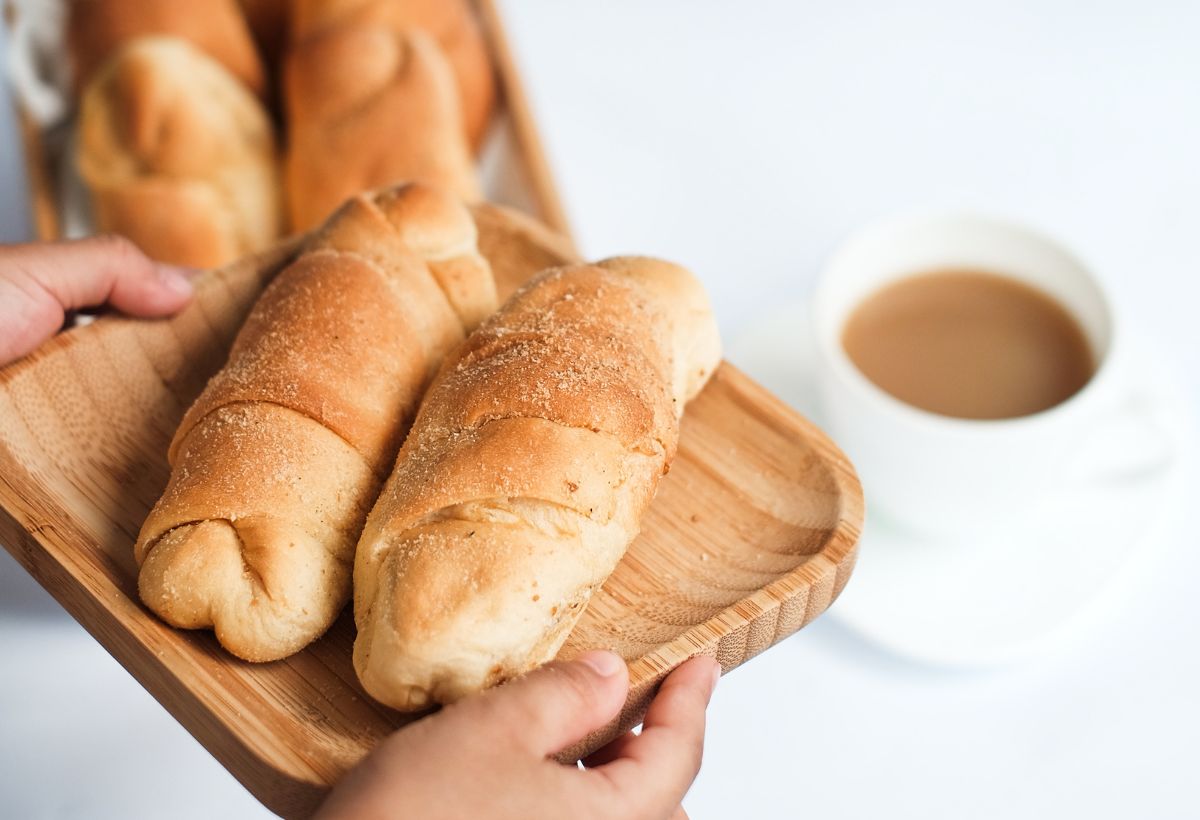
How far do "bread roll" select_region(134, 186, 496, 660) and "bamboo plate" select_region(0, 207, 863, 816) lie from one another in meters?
0.04

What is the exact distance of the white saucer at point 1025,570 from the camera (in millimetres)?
1331

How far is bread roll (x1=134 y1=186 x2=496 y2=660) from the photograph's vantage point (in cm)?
87

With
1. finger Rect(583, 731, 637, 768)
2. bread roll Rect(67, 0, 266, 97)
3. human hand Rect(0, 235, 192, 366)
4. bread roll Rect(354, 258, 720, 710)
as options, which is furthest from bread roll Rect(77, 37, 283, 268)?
finger Rect(583, 731, 637, 768)

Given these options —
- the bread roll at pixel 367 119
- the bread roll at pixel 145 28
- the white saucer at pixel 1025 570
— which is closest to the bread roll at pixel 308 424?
the bread roll at pixel 367 119

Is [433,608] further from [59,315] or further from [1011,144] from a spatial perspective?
[1011,144]

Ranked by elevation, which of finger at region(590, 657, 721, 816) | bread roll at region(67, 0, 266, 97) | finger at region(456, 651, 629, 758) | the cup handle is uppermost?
bread roll at region(67, 0, 266, 97)

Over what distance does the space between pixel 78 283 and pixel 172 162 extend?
1.57 ft

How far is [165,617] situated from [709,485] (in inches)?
17.7

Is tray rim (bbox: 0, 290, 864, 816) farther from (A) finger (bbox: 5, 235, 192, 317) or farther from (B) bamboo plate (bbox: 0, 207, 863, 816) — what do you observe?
(A) finger (bbox: 5, 235, 192, 317)

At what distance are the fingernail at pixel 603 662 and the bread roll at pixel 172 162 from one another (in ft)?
3.13

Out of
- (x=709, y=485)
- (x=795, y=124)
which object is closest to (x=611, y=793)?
(x=709, y=485)

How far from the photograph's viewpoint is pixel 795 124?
2078mm

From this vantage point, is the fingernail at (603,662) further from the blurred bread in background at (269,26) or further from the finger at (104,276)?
the blurred bread in background at (269,26)

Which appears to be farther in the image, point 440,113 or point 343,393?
point 440,113
